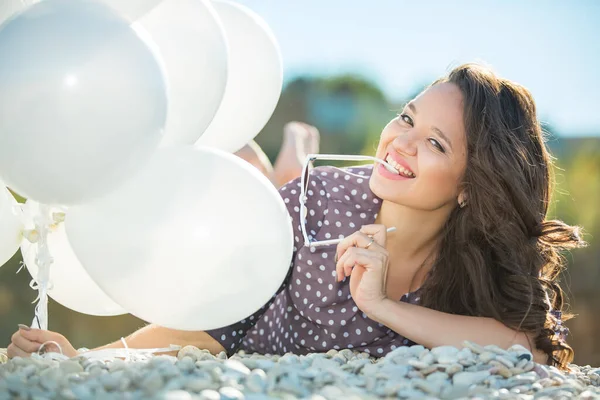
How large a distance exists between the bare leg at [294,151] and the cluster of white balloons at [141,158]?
2.32m

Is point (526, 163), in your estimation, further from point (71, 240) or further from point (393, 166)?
point (71, 240)

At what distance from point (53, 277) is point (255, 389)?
1.10 metres

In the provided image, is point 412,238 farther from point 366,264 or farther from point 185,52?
point 185,52

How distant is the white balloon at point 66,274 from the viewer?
93.4 inches

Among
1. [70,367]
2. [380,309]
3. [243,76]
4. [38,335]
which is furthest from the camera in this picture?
[243,76]

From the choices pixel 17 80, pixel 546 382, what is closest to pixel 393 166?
pixel 546 382

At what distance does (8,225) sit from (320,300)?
1076mm

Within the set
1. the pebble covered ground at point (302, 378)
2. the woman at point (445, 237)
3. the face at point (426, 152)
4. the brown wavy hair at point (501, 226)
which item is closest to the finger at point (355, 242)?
the woman at point (445, 237)

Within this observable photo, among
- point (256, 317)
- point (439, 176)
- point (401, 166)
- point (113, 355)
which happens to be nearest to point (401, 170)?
point (401, 166)

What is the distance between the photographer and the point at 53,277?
2418 millimetres

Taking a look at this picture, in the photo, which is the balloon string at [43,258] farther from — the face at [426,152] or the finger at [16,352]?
the face at [426,152]

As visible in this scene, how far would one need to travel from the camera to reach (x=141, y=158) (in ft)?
6.02

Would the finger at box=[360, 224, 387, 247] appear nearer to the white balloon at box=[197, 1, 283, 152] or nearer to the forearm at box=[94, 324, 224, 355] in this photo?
the white balloon at box=[197, 1, 283, 152]

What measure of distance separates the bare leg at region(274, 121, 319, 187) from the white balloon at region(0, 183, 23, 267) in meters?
2.18
